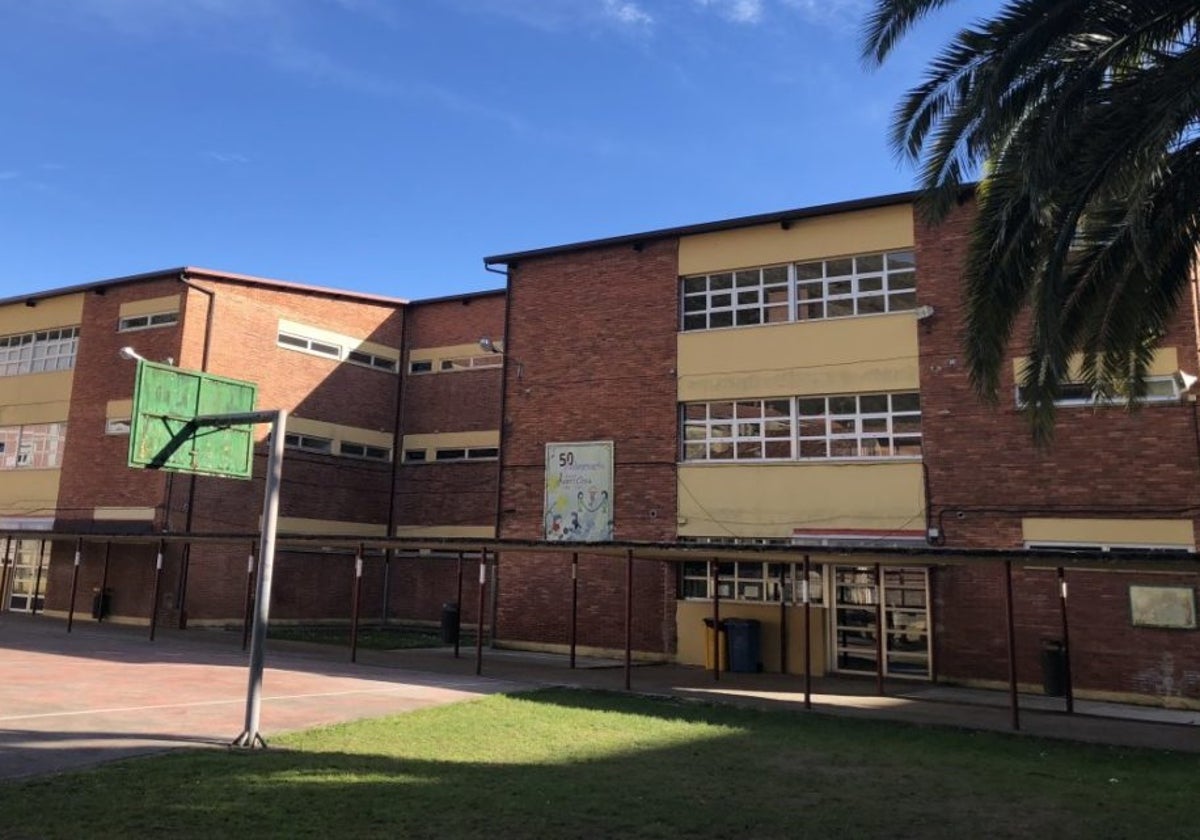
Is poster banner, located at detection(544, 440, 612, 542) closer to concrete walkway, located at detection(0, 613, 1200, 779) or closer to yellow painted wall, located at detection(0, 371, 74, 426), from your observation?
concrete walkway, located at detection(0, 613, 1200, 779)

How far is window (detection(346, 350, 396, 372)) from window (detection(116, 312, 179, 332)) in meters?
5.72

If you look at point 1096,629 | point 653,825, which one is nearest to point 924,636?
point 1096,629

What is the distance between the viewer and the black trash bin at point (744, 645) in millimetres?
19609

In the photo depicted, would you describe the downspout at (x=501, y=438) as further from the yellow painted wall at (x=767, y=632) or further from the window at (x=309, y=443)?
the window at (x=309, y=443)

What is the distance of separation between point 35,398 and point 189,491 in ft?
27.4

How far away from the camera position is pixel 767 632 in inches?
794

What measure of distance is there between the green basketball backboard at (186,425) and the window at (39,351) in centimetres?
2247

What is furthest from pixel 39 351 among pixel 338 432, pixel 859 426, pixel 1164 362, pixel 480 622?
pixel 1164 362

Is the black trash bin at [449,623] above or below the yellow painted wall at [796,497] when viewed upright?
below

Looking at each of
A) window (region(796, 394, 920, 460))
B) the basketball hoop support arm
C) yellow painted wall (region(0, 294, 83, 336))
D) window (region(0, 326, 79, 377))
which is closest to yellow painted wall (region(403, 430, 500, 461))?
window (region(0, 326, 79, 377))

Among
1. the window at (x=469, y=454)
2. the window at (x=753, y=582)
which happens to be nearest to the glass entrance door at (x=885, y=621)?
the window at (x=753, y=582)

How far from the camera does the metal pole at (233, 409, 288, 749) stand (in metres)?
9.71

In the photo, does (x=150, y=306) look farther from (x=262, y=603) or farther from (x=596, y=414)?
(x=262, y=603)

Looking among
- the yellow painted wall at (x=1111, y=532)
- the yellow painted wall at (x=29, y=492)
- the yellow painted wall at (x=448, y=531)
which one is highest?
the yellow painted wall at (x=29, y=492)
